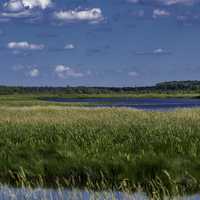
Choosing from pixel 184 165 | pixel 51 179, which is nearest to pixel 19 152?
pixel 51 179

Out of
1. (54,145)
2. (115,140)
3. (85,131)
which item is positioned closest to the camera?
(54,145)

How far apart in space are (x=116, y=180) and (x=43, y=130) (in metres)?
Answer: 8.75

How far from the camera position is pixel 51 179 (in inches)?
640

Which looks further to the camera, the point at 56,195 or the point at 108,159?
the point at 108,159

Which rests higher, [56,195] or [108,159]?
[108,159]

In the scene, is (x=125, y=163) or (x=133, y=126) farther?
(x=133, y=126)

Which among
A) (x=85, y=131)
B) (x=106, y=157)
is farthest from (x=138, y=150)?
(x=85, y=131)

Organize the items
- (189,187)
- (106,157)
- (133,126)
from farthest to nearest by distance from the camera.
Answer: (133,126)
(106,157)
(189,187)

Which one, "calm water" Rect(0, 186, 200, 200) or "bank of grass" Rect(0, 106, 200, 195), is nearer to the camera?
"calm water" Rect(0, 186, 200, 200)

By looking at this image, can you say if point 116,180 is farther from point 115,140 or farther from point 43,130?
point 43,130

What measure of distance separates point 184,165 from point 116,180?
1.75 meters

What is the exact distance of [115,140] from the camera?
2019 cm

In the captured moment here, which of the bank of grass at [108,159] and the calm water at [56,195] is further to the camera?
the bank of grass at [108,159]

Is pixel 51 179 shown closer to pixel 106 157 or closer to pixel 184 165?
pixel 106 157
